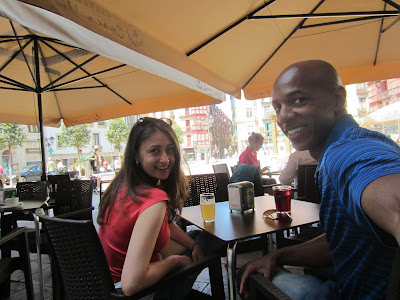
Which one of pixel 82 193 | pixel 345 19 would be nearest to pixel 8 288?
pixel 82 193

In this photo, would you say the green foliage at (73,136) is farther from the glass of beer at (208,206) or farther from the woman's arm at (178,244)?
the glass of beer at (208,206)

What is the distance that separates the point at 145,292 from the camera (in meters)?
1.01

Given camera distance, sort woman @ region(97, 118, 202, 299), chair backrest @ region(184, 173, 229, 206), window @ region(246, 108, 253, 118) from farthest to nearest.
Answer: window @ region(246, 108, 253, 118) → chair backrest @ region(184, 173, 229, 206) → woman @ region(97, 118, 202, 299)

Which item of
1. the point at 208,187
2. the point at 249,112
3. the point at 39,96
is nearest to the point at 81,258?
the point at 208,187

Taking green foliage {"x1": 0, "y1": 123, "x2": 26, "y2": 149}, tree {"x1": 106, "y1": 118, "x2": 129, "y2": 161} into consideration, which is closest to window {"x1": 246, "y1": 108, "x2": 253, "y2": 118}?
tree {"x1": 106, "y1": 118, "x2": 129, "y2": 161}

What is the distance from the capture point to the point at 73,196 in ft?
9.72

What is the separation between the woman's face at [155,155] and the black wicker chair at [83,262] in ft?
1.75

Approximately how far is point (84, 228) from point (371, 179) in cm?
90

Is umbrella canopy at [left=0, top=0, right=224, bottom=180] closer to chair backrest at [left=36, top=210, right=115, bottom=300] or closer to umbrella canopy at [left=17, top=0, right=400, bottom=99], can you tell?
umbrella canopy at [left=17, top=0, right=400, bottom=99]

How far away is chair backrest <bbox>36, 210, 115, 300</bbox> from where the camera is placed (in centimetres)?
95

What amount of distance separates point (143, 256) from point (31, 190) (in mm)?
3104

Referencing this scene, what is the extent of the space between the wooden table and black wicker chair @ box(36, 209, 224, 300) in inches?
10.0

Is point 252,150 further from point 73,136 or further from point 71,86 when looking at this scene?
point 73,136

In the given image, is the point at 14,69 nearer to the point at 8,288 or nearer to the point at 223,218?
the point at 8,288
